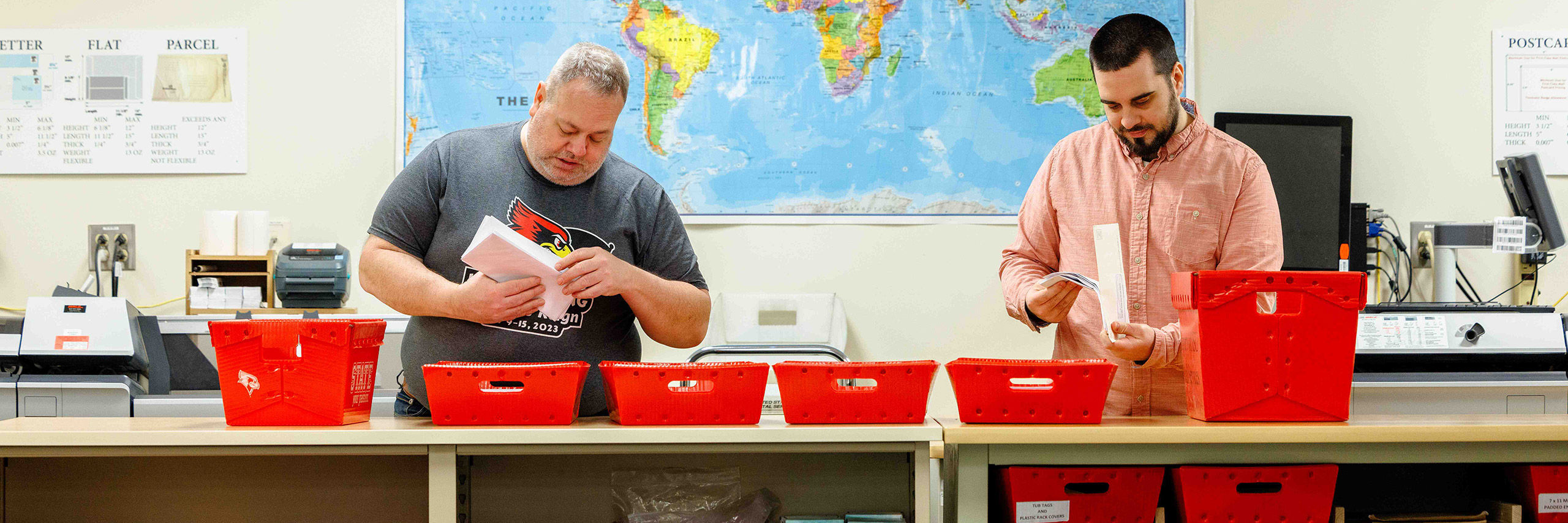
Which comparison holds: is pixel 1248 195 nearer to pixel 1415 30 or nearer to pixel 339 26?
pixel 1415 30

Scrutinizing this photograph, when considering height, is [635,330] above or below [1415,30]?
below

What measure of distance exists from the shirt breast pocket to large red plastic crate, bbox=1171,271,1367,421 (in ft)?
0.96

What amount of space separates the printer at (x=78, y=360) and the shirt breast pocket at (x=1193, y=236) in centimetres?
266

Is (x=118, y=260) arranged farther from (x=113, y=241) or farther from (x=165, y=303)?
(x=165, y=303)

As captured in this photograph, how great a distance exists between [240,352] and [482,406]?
0.36 m

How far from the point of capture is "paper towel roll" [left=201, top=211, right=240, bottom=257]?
294 cm

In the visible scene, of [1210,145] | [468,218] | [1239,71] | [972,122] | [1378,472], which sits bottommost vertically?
[1378,472]

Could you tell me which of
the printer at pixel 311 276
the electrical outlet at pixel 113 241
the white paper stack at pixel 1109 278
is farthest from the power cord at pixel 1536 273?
the electrical outlet at pixel 113 241

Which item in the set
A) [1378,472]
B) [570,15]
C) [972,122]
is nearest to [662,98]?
[570,15]

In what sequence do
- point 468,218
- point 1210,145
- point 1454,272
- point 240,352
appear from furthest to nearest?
point 1454,272
point 1210,145
point 468,218
point 240,352

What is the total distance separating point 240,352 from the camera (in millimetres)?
1350

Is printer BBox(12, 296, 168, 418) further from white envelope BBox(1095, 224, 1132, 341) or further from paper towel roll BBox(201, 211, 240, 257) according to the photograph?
white envelope BBox(1095, 224, 1132, 341)

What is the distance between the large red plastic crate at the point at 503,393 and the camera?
1.34 metres

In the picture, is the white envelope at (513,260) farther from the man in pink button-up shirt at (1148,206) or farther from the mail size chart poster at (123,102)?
the mail size chart poster at (123,102)
